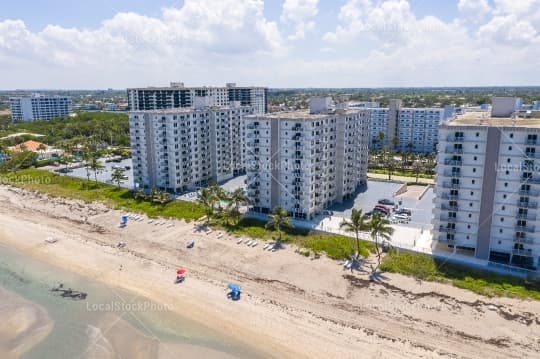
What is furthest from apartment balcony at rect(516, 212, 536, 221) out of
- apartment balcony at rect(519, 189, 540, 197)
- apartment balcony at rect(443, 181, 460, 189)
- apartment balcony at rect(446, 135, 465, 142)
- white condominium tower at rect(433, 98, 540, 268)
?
apartment balcony at rect(446, 135, 465, 142)

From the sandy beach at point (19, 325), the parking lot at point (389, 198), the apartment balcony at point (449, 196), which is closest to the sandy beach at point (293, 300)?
the sandy beach at point (19, 325)

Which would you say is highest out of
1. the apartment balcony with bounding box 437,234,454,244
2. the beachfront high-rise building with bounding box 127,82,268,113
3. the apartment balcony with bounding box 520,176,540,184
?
the beachfront high-rise building with bounding box 127,82,268,113

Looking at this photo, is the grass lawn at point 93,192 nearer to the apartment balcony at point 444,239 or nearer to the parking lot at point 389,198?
the parking lot at point 389,198

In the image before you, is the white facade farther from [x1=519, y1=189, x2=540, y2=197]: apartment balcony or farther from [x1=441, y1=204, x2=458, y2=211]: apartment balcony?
[x1=519, y1=189, x2=540, y2=197]: apartment balcony

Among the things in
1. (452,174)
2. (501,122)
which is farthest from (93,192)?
(501,122)

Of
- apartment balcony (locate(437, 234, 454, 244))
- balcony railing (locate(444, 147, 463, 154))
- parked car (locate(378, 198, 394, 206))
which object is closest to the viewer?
balcony railing (locate(444, 147, 463, 154))

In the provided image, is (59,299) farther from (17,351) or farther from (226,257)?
(226,257)

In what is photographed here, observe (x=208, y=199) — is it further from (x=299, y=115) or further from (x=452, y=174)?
(x=452, y=174)
